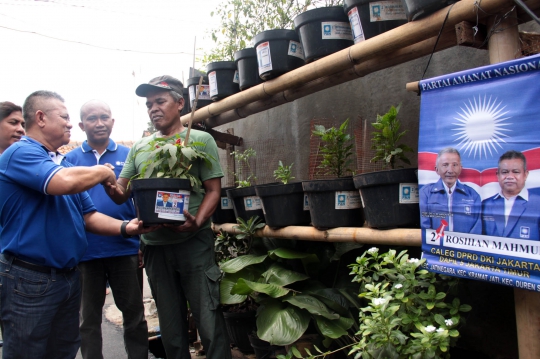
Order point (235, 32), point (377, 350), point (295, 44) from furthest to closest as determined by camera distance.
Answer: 1. point (235, 32)
2. point (295, 44)
3. point (377, 350)

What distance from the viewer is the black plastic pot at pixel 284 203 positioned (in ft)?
8.98

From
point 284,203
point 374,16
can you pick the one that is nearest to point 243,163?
point 284,203

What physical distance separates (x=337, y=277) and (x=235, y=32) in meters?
2.93

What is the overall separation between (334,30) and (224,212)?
167cm

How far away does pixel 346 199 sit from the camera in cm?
242

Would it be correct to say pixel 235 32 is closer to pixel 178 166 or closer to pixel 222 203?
pixel 222 203

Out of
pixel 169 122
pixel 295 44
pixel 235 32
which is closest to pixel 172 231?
pixel 169 122

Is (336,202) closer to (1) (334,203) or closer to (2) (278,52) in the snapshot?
(1) (334,203)

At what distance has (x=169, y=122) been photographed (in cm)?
285

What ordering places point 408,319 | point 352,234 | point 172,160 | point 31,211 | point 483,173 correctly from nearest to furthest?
point 483,173 → point 408,319 → point 31,211 → point 352,234 → point 172,160

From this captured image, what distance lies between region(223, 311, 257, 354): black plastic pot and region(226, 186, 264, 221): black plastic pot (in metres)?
0.77

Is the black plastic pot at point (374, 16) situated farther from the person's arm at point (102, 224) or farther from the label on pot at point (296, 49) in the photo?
the person's arm at point (102, 224)

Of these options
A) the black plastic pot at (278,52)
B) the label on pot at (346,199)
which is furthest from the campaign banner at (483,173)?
the black plastic pot at (278,52)

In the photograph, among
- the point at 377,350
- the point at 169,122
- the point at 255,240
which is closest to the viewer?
the point at 377,350
